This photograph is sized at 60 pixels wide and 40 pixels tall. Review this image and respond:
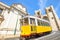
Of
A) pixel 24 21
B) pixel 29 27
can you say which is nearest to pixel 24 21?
pixel 24 21

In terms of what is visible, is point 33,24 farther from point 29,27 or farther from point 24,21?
point 24,21

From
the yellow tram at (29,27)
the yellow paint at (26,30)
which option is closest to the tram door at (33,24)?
the yellow tram at (29,27)

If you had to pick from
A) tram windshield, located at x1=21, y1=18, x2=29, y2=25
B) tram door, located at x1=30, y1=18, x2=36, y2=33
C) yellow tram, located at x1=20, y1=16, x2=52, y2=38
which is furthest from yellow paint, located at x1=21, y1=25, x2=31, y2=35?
tram door, located at x1=30, y1=18, x2=36, y2=33

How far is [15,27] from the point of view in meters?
28.3

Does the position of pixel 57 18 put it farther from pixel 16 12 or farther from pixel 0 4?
pixel 0 4

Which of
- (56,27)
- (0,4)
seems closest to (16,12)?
(0,4)

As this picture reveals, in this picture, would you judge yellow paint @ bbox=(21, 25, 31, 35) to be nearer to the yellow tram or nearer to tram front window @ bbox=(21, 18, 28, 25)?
the yellow tram

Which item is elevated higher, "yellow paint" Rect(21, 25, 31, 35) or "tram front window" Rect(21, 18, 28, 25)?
"tram front window" Rect(21, 18, 28, 25)

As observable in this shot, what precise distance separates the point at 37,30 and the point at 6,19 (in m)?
13.6

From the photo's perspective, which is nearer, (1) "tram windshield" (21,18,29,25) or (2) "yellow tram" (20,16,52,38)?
(2) "yellow tram" (20,16,52,38)

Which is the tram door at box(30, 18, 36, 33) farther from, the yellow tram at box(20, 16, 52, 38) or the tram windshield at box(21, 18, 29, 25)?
the tram windshield at box(21, 18, 29, 25)

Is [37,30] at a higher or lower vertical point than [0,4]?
lower

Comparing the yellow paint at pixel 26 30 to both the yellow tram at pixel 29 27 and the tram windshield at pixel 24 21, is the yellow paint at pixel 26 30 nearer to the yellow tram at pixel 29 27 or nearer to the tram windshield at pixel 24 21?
the yellow tram at pixel 29 27

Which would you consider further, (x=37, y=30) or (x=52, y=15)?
(x=52, y=15)
